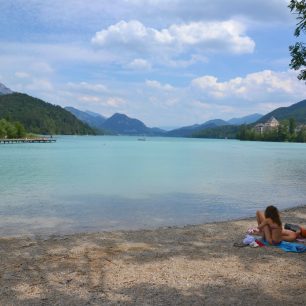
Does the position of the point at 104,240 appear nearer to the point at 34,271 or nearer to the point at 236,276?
the point at 34,271

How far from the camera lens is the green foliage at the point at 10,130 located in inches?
7212

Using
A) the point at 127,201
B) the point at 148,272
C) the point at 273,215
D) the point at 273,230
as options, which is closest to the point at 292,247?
the point at 273,230

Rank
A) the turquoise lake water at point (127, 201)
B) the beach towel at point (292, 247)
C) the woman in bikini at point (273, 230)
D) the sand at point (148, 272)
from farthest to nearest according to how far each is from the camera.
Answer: the turquoise lake water at point (127, 201) → the woman in bikini at point (273, 230) → the beach towel at point (292, 247) → the sand at point (148, 272)

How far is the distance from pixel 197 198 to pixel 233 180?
53.0 feet

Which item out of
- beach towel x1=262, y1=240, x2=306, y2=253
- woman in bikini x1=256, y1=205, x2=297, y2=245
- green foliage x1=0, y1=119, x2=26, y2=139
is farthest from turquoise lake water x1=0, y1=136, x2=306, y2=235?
green foliage x1=0, y1=119, x2=26, y2=139

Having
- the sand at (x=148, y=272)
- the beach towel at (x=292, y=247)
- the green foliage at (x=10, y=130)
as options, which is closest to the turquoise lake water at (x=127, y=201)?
the sand at (x=148, y=272)

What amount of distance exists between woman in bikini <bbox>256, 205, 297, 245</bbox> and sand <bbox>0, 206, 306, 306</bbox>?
45 cm

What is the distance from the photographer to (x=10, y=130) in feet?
617

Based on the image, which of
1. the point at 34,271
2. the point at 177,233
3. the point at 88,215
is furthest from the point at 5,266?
the point at 88,215

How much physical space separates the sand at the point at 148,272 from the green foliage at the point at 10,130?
178 m

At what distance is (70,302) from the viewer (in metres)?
8.48

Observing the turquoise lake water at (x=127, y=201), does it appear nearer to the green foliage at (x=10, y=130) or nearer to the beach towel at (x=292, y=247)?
the beach towel at (x=292, y=247)

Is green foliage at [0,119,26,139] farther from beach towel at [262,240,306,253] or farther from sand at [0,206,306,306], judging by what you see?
beach towel at [262,240,306,253]

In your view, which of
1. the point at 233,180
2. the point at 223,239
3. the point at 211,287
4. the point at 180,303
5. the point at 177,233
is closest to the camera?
the point at 180,303
